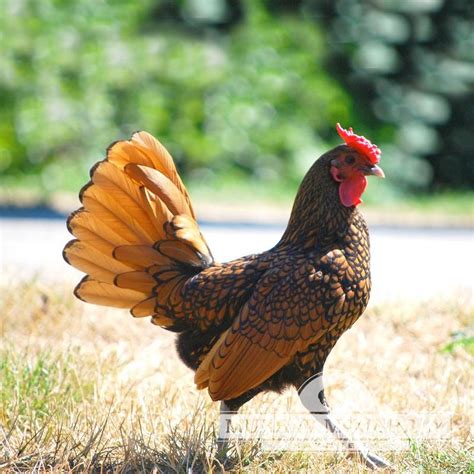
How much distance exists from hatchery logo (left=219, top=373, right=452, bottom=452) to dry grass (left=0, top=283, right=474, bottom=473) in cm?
6

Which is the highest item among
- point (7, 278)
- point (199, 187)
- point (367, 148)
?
point (367, 148)

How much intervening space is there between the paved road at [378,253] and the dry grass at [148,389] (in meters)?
0.59

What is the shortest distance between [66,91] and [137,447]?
24.4ft

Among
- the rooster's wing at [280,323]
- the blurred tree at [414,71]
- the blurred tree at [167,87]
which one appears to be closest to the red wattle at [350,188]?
the rooster's wing at [280,323]

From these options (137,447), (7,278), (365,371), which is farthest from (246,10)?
(137,447)

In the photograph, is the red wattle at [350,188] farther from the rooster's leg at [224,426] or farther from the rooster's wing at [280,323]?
the rooster's leg at [224,426]

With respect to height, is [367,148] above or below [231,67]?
above

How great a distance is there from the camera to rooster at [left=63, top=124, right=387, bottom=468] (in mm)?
3240

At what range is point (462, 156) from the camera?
1201 centimetres

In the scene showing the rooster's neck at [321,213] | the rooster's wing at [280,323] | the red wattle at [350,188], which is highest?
the red wattle at [350,188]

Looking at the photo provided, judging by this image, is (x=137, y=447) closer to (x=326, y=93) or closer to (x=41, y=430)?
(x=41, y=430)

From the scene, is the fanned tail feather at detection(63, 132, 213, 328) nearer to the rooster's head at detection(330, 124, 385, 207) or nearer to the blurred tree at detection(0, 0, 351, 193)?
the rooster's head at detection(330, 124, 385, 207)

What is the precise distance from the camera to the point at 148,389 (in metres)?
3.96

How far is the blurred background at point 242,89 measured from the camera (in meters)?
10.2
